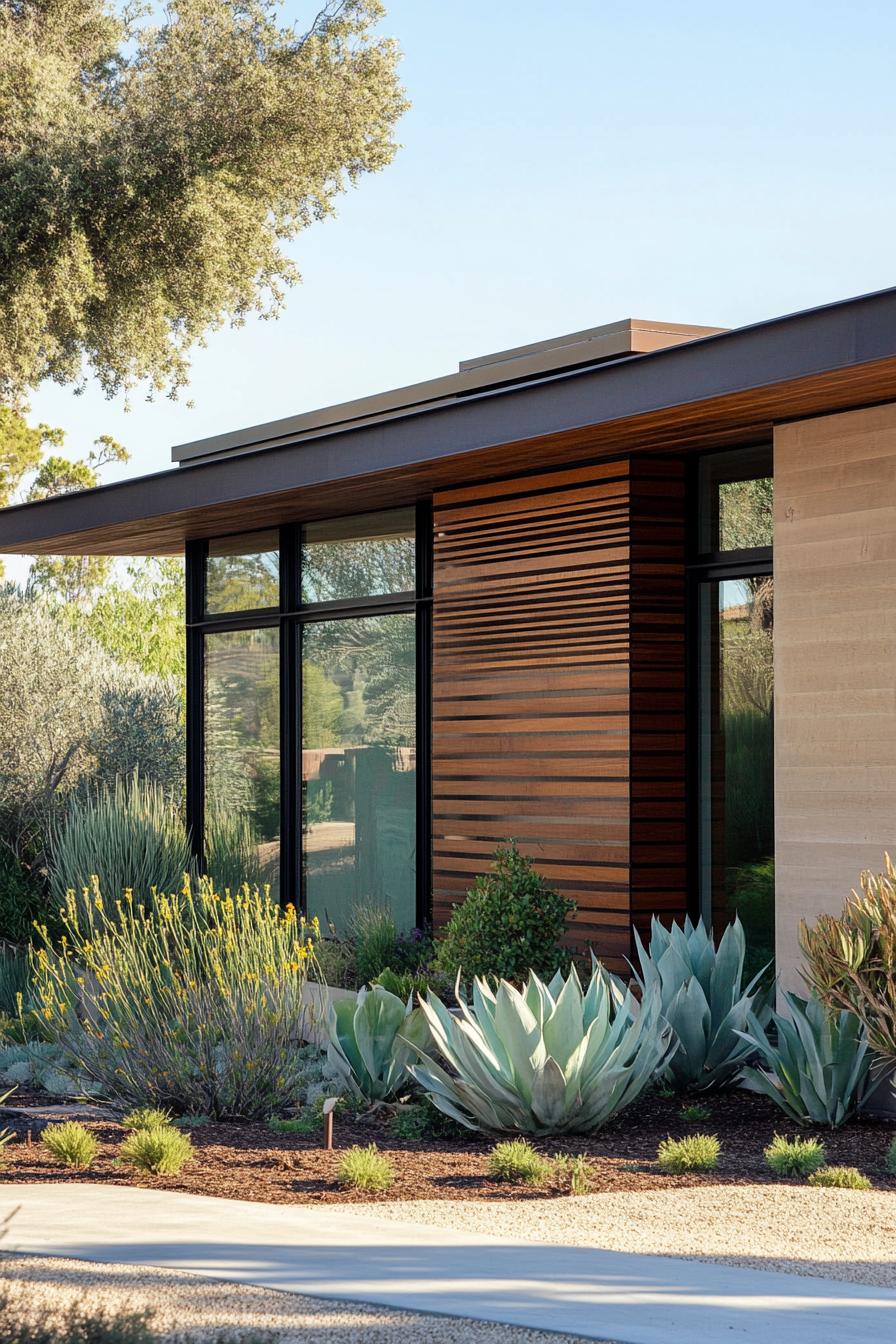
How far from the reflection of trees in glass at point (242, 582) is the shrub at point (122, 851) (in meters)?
1.67

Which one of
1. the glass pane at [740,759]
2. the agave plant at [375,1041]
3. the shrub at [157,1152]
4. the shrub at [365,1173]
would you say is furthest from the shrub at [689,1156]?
the glass pane at [740,759]

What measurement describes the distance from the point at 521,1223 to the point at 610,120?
24.5 m

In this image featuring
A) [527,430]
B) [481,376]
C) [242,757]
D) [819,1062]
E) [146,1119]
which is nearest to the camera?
[146,1119]

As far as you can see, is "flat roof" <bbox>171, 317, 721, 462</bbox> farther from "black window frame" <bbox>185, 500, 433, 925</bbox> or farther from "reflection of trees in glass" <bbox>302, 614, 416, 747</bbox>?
"reflection of trees in glass" <bbox>302, 614, 416, 747</bbox>

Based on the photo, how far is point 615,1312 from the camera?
4078 millimetres

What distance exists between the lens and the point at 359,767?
39.0 feet

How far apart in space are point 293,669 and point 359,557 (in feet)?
3.88

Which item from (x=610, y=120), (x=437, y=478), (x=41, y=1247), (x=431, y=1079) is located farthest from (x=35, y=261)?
(x=41, y=1247)

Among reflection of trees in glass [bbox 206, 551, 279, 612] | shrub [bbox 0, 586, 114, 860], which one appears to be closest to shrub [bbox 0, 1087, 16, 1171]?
reflection of trees in glass [bbox 206, 551, 279, 612]

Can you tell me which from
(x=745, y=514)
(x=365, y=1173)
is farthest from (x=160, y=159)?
(x=365, y=1173)

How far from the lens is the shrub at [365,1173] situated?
5.80 metres

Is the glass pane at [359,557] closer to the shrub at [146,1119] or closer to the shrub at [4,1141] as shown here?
the shrub at [146,1119]

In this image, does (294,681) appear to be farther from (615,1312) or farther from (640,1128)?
(615,1312)

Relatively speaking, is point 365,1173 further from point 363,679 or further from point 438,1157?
point 363,679
